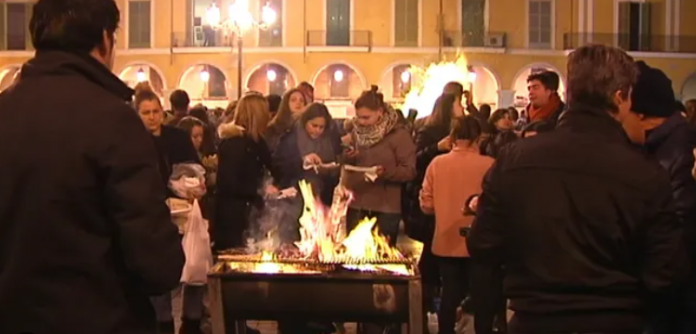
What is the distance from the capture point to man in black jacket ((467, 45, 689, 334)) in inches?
137

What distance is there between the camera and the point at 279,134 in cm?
856

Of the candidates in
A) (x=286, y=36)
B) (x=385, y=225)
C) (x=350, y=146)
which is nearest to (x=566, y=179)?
(x=385, y=225)

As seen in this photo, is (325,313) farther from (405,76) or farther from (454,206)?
(405,76)

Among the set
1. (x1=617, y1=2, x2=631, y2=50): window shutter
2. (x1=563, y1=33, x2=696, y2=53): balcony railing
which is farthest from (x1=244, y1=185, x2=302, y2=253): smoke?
(x1=617, y1=2, x2=631, y2=50): window shutter

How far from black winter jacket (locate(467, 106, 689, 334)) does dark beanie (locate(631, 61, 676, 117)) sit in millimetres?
931

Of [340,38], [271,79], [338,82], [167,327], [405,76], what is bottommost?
[167,327]

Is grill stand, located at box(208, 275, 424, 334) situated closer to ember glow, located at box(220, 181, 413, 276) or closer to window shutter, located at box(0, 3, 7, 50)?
ember glow, located at box(220, 181, 413, 276)

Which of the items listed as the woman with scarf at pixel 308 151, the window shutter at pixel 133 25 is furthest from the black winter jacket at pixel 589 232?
the window shutter at pixel 133 25

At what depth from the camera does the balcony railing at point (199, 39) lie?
39.8m

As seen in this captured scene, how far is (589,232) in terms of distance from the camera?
3.50 m

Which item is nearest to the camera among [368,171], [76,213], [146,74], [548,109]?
[76,213]

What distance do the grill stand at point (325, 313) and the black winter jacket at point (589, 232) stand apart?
2221 mm

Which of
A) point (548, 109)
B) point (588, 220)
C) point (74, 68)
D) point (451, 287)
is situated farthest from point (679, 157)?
point (451, 287)

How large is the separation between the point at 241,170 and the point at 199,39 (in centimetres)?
3275
